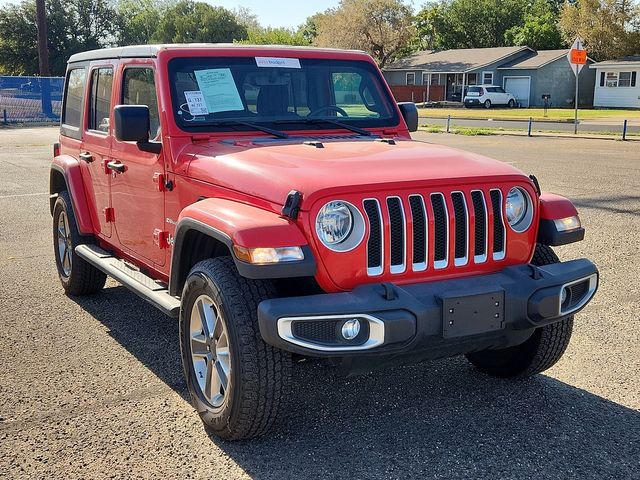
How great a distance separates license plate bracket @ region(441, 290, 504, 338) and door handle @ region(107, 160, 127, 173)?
8.65 feet

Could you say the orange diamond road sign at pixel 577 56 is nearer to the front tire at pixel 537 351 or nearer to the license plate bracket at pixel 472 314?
the front tire at pixel 537 351

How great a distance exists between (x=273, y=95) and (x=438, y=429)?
236 centimetres

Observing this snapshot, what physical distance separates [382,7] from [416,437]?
65963 millimetres

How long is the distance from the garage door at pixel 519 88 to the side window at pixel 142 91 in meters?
54.5

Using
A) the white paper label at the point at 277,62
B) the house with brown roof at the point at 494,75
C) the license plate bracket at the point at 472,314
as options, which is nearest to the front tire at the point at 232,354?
the license plate bracket at the point at 472,314

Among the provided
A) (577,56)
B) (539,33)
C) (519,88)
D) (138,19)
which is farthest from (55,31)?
(577,56)

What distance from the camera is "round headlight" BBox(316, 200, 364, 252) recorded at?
11.3 ft

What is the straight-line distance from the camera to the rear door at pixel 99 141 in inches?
216

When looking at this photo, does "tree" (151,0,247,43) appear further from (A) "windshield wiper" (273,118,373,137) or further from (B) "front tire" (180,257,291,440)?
(B) "front tire" (180,257,291,440)

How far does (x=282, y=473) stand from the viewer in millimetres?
3441

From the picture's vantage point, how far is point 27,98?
34.9m

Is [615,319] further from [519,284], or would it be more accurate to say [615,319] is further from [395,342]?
[395,342]

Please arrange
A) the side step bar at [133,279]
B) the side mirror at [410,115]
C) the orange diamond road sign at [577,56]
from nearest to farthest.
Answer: the side step bar at [133,279] < the side mirror at [410,115] < the orange diamond road sign at [577,56]

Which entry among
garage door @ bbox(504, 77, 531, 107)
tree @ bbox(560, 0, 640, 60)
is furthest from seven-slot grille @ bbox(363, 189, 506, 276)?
tree @ bbox(560, 0, 640, 60)
